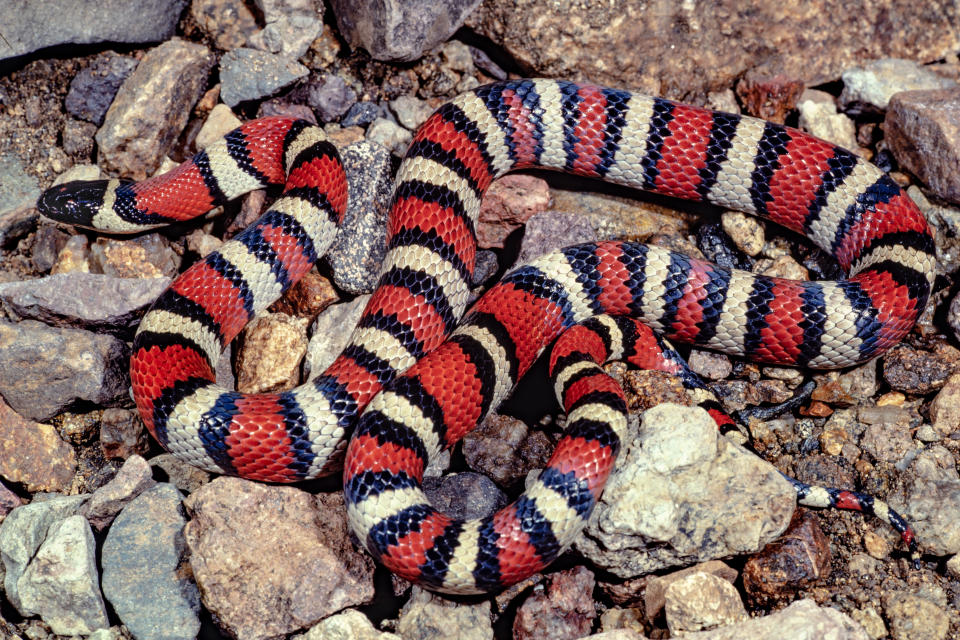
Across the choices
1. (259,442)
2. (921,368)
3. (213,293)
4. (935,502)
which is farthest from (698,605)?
(213,293)

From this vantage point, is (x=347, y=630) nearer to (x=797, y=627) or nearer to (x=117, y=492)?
(x=117, y=492)

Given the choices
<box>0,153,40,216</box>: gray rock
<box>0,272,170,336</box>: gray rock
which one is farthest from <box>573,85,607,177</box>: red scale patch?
<box>0,153,40,216</box>: gray rock

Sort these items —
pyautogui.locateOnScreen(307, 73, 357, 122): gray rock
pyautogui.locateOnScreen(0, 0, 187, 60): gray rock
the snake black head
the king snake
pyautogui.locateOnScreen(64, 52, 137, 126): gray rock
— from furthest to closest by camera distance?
pyautogui.locateOnScreen(307, 73, 357, 122): gray rock < pyautogui.locateOnScreen(64, 52, 137, 126): gray rock < pyautogui.locateOnScreen(0, 0, 187, 60): gray rock < the snake black head < the king snake

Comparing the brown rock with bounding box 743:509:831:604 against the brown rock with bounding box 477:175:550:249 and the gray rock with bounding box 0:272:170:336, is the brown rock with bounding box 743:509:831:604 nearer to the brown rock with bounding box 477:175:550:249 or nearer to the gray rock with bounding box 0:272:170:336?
the brown rock with bounding box 477:175:550:249

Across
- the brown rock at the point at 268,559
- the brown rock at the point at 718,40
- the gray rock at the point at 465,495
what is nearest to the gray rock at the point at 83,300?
the brown rock at the point at 268,559

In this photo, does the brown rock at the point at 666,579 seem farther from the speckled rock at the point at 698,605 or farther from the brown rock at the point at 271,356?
the brown rock at the point at 271,356

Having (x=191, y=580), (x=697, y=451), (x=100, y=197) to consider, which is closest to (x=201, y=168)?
(x=100, y=197)
